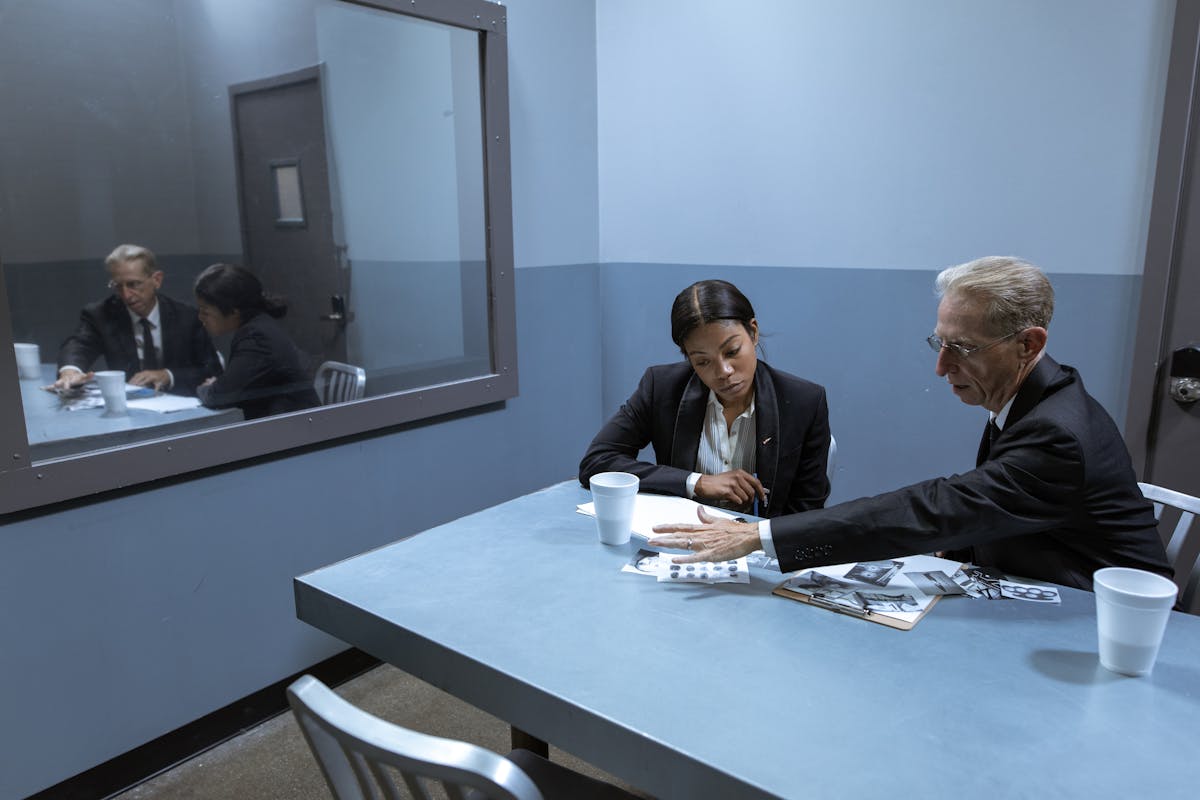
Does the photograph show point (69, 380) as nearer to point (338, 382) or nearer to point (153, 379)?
point (153, 379)

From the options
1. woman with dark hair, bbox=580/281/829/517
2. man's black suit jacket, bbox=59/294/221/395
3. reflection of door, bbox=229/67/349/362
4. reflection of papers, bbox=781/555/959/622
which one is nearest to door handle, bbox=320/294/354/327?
reflection of door, bbox=229/67/349/362

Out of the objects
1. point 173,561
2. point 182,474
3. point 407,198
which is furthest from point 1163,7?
point 173,561

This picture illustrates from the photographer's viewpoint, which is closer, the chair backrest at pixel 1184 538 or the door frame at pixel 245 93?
the chair backrest at pixel 1184 538

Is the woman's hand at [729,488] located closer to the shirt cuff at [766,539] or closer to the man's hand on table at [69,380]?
the shirt cuff at [766,539]

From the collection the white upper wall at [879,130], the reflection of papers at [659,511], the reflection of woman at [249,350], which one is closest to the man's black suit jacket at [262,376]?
the reflection of woman at [249,350]

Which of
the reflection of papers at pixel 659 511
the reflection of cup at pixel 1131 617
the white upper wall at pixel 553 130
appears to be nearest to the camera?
the reflection of cup at pixel 1131 617

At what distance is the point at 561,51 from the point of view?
124 inches

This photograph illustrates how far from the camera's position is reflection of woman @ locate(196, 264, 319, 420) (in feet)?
7.36

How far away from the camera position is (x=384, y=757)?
78cm

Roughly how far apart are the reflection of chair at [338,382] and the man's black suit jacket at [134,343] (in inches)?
12.7

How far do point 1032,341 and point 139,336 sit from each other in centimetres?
207

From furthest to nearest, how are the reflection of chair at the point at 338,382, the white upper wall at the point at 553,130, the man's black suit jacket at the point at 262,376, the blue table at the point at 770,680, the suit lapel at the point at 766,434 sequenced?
the white upper wall at the point at 553,130
the reflection of chair at the point at 338,382
the man's black suit jacket at the point at 262,376
the suit lapel at the point at 766,434
the blue table at the point at 770,680

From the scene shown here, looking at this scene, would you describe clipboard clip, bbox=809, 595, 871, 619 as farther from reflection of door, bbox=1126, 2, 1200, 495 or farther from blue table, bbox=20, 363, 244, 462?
blue table, bbox=20, 363, 244, 462

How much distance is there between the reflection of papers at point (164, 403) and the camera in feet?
6.94
